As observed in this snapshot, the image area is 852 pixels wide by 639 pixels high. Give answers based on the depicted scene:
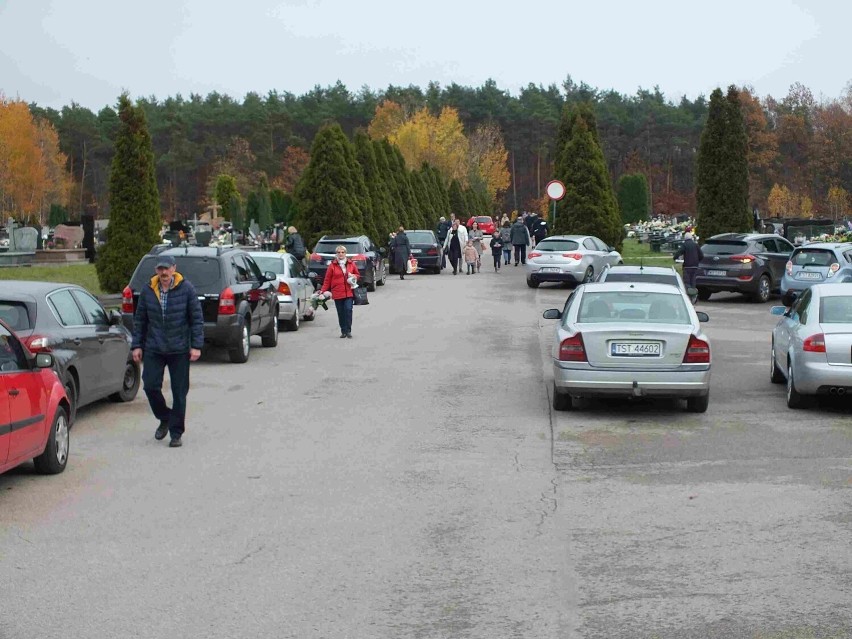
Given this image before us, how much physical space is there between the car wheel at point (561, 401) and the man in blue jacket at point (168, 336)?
397cm

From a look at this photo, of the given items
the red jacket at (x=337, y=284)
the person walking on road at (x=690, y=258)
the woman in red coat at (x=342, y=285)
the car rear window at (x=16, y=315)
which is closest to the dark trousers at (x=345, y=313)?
the woman in red coat at (x=342, y=285)

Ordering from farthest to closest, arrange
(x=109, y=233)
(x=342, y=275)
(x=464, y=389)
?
(x=109, y=233), (x=342, y=275), (x=464, y=389)

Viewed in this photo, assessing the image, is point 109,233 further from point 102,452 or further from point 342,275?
point 102,452

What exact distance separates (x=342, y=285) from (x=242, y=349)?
11.8ft

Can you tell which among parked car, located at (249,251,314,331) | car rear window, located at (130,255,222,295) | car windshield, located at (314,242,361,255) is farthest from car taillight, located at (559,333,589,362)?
car windshield, located at (314,242,361,255)

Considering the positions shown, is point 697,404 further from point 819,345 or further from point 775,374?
point 775,374

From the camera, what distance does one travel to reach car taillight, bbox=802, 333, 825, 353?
43.0 feet

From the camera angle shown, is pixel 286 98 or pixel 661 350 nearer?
pixel 661 350

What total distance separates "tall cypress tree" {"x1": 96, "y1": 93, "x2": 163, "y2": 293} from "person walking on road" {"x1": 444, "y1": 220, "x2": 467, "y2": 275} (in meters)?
15.3

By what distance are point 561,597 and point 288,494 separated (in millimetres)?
3296

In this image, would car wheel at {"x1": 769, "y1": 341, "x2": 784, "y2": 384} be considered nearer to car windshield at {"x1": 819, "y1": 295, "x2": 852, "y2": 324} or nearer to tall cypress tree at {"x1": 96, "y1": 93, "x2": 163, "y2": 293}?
car windshield at {"x1": 819, "y1": 295, "x2": 852, "y2": 324}

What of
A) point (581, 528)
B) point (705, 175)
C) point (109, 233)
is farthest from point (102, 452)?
point (705, 175)

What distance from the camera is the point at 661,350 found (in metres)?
12.8

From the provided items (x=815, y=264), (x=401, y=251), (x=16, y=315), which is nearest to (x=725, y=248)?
(x=815, y=264)
